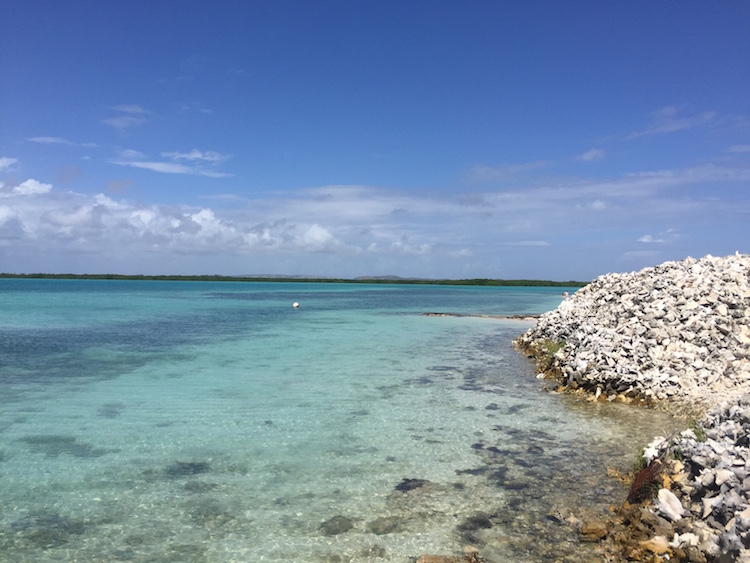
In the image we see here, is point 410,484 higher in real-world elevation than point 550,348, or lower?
lower

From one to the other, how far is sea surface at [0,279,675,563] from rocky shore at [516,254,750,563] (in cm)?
80

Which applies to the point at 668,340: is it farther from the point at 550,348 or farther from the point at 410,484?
the point at 410,484

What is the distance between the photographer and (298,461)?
9.44 meters

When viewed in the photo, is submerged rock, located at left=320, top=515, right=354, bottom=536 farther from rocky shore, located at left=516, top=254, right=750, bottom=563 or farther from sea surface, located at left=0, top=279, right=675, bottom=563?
rocky shore, located at left=516, top=254, right=750, bottom=563

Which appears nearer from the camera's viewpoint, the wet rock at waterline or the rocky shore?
the rocky shore

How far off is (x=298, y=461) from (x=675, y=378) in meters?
10.6

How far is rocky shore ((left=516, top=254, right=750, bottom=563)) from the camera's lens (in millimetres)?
5848

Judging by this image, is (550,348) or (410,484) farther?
(550,348)

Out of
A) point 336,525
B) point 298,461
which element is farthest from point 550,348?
point 336,525

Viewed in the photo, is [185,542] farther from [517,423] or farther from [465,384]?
[465,384]

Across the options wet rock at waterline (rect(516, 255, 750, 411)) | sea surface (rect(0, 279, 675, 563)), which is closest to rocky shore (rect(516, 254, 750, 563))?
wet rock at waterline (rect(516, 255, 750, 411))

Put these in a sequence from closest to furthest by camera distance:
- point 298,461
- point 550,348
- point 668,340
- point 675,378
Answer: point 298,461
point 675,378
point 668,340
point 550,348

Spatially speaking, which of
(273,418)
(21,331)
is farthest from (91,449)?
(21,331)

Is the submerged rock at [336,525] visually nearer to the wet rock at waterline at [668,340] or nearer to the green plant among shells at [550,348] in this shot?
the wet rock at waterline at [668,340]
